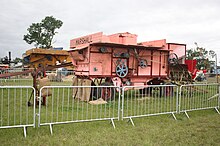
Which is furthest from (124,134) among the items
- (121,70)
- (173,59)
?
(173,59)

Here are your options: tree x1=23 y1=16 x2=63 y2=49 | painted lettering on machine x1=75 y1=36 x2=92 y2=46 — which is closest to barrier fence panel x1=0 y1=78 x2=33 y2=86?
painted lettering on machine x1=75 y1=36 x2=92 y2=46

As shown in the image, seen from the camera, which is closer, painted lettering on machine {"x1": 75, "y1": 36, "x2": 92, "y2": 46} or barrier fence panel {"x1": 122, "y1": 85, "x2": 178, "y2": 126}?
barrier fence panel {"x1": 122, "y1": 85, "x2": 178, "y2": 126}

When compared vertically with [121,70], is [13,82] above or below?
below

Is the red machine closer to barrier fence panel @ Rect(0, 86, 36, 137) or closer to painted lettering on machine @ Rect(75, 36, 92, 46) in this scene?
painted lettering on machine @ Rect(75, 36, 92, 46)

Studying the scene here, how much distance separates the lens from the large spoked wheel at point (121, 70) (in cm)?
1076

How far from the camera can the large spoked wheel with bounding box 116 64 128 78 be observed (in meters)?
10.8

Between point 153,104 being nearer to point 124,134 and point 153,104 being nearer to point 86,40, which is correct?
point 124,134

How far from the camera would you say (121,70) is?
35.6ft

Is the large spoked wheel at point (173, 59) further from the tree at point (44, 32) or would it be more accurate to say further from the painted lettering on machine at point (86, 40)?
the tree at point (44, 32)

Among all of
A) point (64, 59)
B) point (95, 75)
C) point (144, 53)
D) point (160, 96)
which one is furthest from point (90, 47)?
point (64, 59)

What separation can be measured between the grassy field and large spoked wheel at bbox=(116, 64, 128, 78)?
459cm

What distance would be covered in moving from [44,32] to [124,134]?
4895cm

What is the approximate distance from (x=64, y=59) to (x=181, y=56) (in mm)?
9658

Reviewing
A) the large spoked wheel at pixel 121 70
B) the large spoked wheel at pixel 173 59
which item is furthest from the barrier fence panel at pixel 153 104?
the large spoked wheel at pixel 173 59
